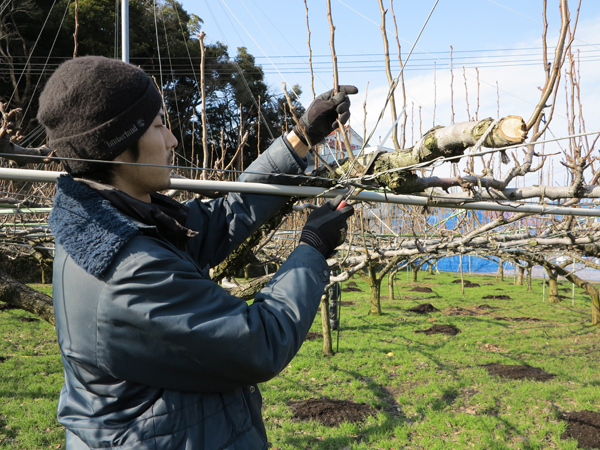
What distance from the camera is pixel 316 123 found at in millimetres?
1759

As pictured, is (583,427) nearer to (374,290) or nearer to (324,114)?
(324,114)

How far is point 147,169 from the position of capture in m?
1.35

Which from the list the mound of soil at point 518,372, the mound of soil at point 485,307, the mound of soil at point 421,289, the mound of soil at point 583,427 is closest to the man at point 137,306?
the mound of soil at point 583,427

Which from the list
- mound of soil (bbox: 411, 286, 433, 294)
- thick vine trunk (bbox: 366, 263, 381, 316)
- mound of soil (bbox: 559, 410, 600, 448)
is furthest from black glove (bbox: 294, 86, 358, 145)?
mound of soil (bbox: 411, 286, 433, 294)

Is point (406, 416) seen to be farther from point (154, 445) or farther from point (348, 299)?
point (348, 299)

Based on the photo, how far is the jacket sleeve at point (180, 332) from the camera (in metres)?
1.04

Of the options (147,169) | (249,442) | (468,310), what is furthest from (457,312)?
(147,169)

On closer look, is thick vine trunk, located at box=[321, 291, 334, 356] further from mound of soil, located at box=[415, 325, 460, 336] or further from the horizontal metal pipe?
the horizontal metal pipe

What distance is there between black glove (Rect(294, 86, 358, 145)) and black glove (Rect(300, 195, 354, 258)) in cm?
37

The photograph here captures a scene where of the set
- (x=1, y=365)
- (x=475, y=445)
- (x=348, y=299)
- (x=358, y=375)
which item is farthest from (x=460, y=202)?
(x=348, y=299)

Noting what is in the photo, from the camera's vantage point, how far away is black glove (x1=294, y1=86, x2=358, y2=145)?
5.60 ft

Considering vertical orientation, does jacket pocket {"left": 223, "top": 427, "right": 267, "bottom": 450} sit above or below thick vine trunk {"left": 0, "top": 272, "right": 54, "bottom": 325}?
above

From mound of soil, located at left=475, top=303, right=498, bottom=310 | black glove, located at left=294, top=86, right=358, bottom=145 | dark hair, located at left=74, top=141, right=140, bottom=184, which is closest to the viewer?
dark hair, located at left=74, top=141, right=140, bottom=184

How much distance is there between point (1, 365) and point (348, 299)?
35.9ft
